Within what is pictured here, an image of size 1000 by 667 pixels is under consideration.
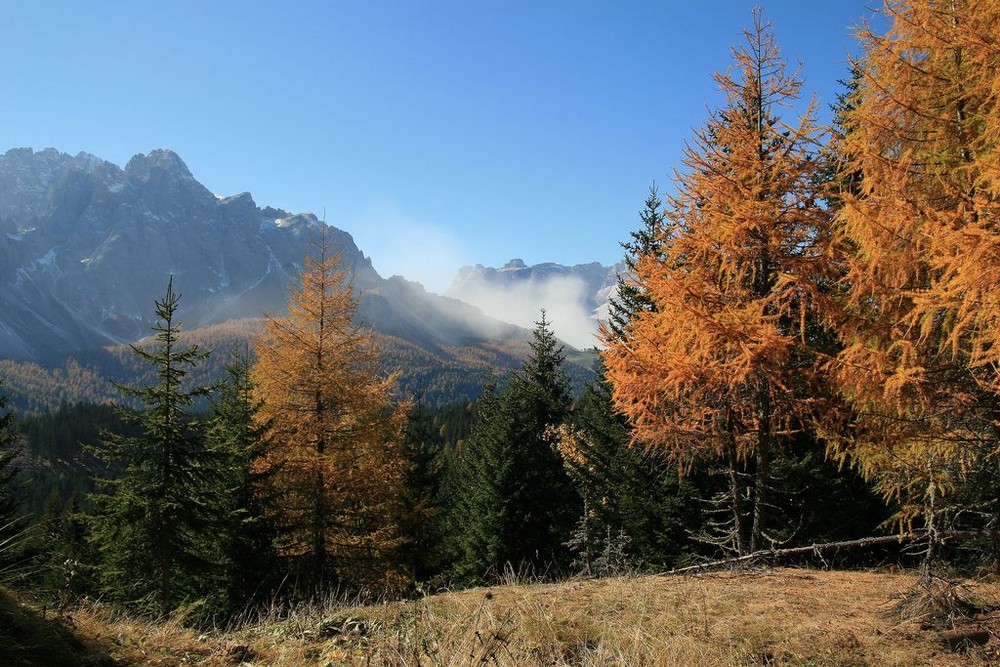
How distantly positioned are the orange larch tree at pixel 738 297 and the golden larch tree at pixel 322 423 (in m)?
8.22

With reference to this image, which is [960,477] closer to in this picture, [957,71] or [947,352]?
[947,352]

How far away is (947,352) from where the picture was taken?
21.3ft

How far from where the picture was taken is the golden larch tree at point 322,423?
14.4m

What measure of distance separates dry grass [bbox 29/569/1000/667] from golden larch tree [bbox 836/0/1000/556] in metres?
1.93

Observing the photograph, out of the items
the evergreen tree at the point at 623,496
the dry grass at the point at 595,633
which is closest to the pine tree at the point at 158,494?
the dry grass at the point at 595,633

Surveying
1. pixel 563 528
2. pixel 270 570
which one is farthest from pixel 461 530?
pixel 270 570

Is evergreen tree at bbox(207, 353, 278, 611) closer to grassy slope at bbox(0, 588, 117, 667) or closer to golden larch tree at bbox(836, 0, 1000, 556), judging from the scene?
grassy slope at bbox(0, 588, 117, 667)

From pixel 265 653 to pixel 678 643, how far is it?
3538 millimetres

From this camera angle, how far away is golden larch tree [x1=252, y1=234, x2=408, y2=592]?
47.3 ft

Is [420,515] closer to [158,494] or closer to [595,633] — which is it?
[158,494]

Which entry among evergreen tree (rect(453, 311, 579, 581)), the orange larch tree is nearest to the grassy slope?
the orange larch tree

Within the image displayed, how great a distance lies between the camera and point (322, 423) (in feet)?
47.8

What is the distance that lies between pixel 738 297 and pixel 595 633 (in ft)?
19.0

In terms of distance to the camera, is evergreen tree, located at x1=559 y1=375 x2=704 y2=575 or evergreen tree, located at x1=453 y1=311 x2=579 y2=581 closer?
evergreen tree, located at x1=559 y1=375 x2=704 y2=575
